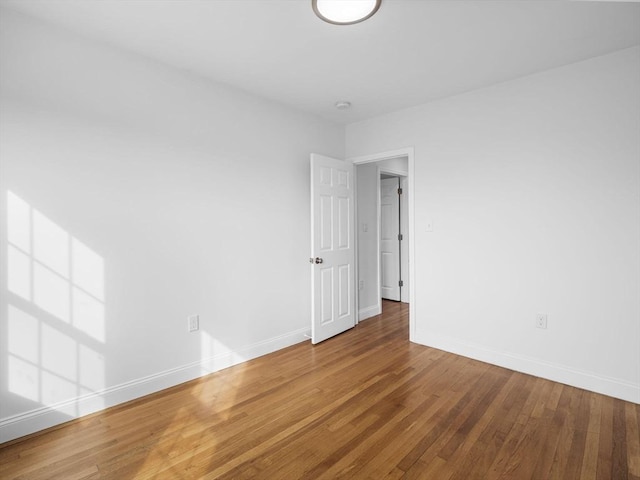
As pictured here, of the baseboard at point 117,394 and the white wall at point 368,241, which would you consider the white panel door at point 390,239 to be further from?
the baseboard at point 117,394

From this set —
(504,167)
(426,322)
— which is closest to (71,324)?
(426,322)

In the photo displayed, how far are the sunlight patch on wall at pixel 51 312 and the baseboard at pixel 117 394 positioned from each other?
0.03 metres

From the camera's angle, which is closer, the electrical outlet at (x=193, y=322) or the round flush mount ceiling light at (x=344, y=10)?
the round flush mount ceiling light at (x=344, y=10)

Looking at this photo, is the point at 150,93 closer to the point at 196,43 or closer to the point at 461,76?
the point at 196,43

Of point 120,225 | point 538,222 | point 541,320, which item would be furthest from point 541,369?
point 120,225

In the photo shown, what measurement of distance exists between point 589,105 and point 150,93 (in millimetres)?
3379

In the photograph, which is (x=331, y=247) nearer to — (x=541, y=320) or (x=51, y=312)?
(x=541, y=320)

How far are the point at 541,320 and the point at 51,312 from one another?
3.68m

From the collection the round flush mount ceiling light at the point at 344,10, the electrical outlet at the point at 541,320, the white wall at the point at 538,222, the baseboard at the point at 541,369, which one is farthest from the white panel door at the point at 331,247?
the electrical outlet at the point at 541,320

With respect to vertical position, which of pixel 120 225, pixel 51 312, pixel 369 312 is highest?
pixel 120 225

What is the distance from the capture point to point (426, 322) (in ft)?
11.6

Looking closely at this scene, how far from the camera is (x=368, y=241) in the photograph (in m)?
4.60

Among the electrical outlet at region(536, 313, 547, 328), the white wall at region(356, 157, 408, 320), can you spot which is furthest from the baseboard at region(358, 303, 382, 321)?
the electrical outlet at region(536, 313, 547, 328)

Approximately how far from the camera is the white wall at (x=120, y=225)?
201 cm
